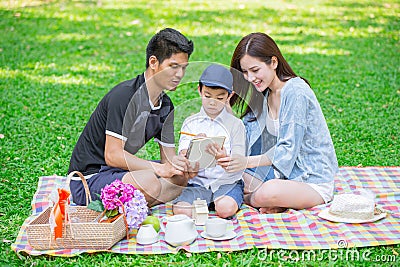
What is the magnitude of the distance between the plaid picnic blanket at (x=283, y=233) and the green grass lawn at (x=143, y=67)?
0.23ft

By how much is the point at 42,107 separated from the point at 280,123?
10.9ft

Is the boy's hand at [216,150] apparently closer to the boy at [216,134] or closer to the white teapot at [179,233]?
the boy at [216,134]

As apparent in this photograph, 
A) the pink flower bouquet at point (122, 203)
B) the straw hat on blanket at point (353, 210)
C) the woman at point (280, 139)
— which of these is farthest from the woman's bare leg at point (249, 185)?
the pink flower bouquet at point (122, 203)

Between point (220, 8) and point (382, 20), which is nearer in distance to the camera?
point (382, 20)

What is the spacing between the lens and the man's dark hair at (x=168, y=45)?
3744 millimetres

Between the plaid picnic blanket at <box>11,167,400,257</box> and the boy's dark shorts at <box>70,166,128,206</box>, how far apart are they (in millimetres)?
287

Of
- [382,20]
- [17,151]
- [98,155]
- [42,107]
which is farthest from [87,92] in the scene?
[382,20]

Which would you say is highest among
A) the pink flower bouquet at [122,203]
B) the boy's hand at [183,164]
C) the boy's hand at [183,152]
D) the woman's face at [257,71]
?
the woman's face at [257,71]

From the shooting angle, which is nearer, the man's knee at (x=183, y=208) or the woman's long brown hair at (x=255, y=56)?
the woman's long brown hair at (x=255, y=56)

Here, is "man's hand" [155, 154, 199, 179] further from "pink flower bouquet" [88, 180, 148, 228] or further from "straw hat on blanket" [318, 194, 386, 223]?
"straw hat on blanket" [318, 194, 386, 223]

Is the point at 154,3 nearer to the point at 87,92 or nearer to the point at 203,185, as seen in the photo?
the point at 87,92

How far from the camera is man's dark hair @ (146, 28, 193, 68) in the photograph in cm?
374

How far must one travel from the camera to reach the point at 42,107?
21.1 feet

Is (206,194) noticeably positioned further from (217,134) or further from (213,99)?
(213,99)
